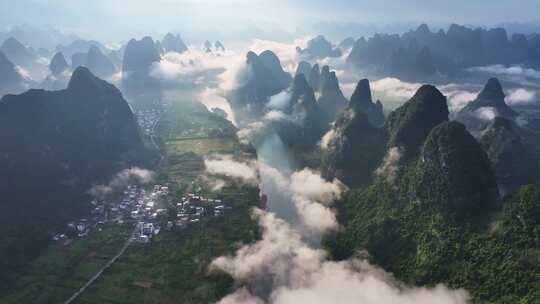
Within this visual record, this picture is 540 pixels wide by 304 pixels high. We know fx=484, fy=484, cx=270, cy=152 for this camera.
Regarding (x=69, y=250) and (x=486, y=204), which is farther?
(x=69, y=250)

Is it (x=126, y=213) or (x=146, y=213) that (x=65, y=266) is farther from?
(x=146, y=213)

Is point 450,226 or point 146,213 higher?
point 450,226

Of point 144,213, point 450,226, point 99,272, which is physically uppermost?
point 450,226

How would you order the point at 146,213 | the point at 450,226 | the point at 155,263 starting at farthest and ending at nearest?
the point at 146,213
the point at 155,263
the point at 450,226

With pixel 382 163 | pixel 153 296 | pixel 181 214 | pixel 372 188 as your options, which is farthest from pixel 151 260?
pixel 382 163

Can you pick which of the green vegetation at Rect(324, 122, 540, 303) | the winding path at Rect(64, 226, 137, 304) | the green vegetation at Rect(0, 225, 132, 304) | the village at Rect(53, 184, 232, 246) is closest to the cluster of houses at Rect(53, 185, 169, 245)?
the village at Rect(53, 184, 232, 246)

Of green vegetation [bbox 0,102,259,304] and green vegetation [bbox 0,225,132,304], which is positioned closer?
green vegetation [bbox 0,225,132,304]

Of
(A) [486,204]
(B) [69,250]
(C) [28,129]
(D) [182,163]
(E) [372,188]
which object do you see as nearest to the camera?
(A) [486,204]

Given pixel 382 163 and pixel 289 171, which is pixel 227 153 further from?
pixel 382 163

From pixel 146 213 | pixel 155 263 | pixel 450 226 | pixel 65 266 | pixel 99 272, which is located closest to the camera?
pixel 450 226

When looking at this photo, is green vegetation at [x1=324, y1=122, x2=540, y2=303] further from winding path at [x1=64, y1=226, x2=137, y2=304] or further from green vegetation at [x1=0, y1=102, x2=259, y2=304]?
winding path at [x1=64, y1=226, x2=137, y2=304]

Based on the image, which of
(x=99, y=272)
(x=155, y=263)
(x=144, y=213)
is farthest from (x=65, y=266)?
(x=144, y=213)
